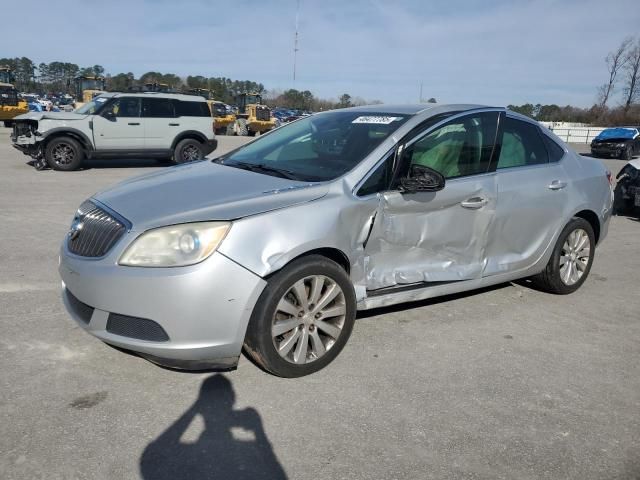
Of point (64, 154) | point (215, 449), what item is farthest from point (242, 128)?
point (215, 449)

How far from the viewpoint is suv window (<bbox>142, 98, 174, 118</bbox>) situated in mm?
13586

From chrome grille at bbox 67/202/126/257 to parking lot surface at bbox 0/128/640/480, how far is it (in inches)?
29.0

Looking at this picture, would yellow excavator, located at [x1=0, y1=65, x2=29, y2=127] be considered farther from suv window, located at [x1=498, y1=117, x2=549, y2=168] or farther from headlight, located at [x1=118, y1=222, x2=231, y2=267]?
headlight, located at [x1=118, y1=222, x2=231, y2=267]

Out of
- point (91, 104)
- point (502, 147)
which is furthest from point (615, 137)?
point (502, 147)

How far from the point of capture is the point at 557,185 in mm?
4758

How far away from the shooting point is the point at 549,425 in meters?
2.97

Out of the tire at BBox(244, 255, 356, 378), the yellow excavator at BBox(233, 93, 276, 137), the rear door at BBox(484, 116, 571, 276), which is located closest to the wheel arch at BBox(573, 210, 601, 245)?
the rear door at BBox(484, 116, 571, 276)

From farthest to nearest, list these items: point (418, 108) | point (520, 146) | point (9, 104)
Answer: point (9, 104), point (520, 146), point (418, 108)

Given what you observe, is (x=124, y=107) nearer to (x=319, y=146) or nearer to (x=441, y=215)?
(x=319, y=146)

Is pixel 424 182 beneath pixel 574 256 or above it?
above

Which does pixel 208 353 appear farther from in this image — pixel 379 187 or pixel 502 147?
pixel 502 147

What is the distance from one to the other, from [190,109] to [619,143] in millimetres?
19577

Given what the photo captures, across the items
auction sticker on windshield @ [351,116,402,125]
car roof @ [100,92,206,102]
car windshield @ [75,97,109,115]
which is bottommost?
auction sticker on windshield @ [351,116,402,125]

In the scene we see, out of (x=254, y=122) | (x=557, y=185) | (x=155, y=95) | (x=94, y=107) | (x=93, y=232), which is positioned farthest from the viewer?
(x=254, y=122)
